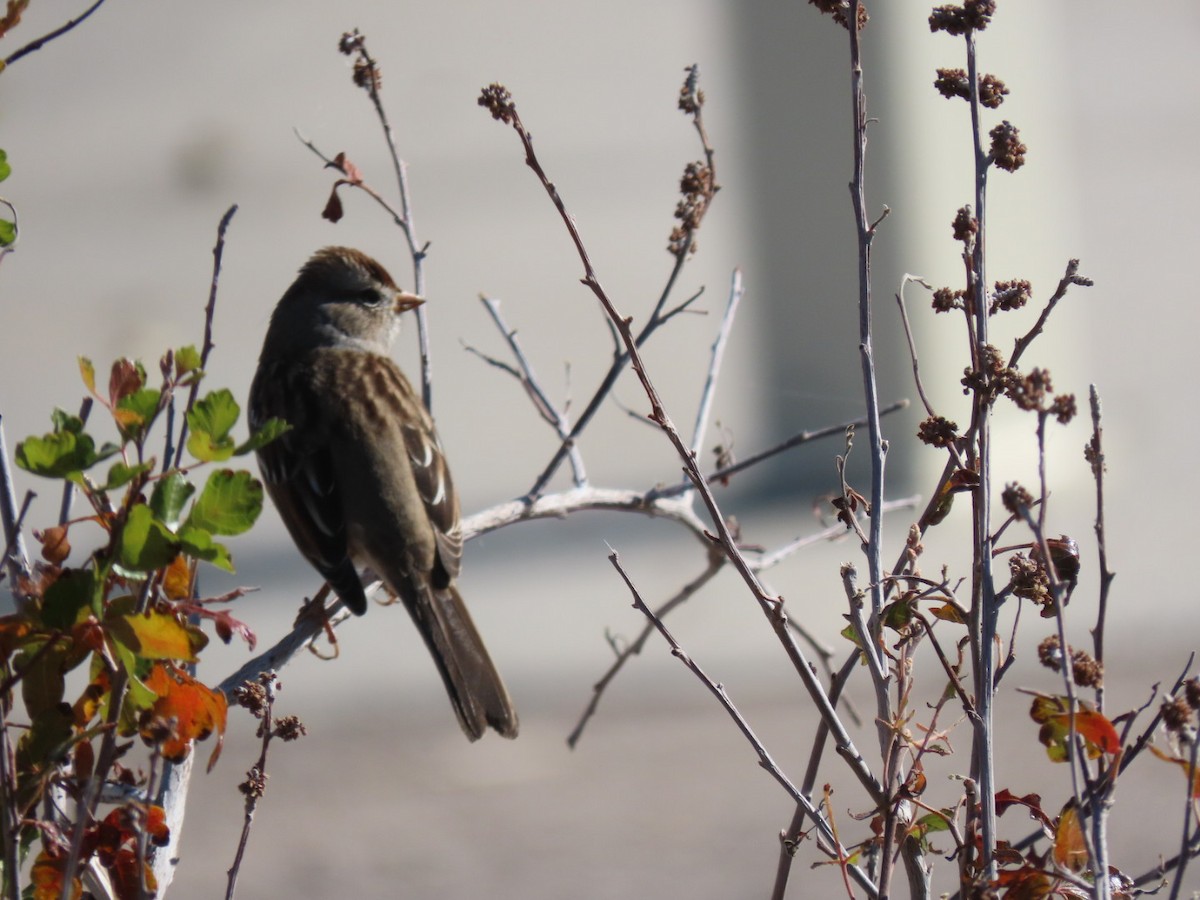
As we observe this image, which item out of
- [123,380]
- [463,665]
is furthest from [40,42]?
[463,665]

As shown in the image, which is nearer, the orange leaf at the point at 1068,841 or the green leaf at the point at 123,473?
the green leaf at the point at 123,473

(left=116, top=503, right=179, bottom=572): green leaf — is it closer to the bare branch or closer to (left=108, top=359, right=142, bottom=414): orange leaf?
(left=108, top=359, right=142, bottom=414): orange leaf

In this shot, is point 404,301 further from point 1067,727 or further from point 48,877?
point 1067,727

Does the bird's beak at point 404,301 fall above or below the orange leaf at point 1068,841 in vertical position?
above

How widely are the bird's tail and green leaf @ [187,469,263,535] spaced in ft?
5.15

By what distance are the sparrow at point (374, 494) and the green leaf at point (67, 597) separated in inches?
63.9

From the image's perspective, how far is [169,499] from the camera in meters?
1.55

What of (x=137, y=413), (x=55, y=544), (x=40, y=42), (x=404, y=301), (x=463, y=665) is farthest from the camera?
(x=404, y=301)

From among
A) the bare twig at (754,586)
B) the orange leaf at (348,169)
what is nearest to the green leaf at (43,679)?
the bare twig at (754,586)

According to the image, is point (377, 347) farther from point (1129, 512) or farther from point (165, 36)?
point (1129, 512)

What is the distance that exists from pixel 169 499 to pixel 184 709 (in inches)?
10.6

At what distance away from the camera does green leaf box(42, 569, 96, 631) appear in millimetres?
1539

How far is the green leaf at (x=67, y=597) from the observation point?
1.54 m

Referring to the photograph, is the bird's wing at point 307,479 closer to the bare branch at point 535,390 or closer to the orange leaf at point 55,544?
the bare branch at point 535,390
